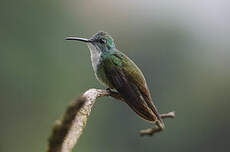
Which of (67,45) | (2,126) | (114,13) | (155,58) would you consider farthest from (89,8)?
(2,126)

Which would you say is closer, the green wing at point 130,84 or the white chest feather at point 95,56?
the green wing at point 130,84

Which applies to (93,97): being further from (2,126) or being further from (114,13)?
(114,13)

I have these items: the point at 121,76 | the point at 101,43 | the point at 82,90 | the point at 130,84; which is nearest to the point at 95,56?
the point at 101,43

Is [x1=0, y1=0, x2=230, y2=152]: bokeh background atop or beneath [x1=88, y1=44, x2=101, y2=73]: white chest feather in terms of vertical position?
beneath

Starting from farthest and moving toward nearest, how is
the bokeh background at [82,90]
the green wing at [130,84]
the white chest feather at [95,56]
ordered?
the bokeh background at [82,90] < the white chest feather at [95,56] < the green wing at [130,84]

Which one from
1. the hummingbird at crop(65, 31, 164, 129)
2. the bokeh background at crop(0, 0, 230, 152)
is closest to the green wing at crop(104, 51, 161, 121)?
the hummingbird at crop(65, 31, 164, 129)

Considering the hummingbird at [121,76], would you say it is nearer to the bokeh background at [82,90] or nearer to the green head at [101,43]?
the green head at [101,43]

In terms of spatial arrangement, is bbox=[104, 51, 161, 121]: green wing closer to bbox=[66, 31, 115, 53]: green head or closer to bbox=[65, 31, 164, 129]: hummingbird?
bbox=[65, 31, 164, 129]: hummingbird

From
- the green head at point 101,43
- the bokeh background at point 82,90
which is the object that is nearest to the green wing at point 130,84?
the green head at point 101,43
